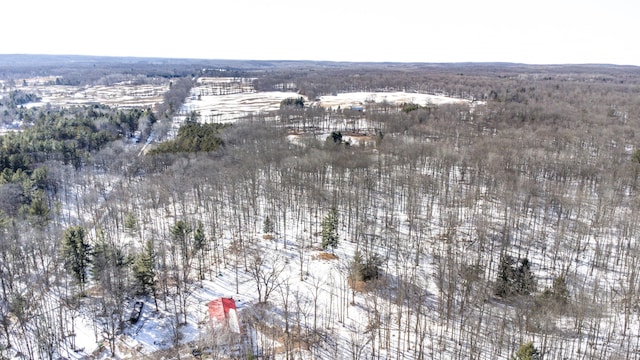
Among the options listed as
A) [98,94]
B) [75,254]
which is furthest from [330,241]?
[98,94]

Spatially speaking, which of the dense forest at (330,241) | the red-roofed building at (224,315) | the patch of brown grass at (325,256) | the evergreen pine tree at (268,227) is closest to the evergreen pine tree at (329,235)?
the dense forest at (330,241)

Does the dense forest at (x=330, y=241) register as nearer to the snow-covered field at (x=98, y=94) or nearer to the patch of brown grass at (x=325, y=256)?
the patch of brown grass at (x=325, y=256)

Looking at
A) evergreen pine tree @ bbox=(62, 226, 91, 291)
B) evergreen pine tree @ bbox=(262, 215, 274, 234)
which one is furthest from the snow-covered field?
evergreen pine tree @ bbox=(62, 226, 91, 291)

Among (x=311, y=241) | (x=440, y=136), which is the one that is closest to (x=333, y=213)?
(x=311, y=241)

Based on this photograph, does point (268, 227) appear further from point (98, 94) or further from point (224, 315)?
point (98, 94)

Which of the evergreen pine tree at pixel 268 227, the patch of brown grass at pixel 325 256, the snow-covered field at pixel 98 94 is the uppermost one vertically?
the snow-covered field at pixel 98 94

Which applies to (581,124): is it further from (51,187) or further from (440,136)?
(51,187)

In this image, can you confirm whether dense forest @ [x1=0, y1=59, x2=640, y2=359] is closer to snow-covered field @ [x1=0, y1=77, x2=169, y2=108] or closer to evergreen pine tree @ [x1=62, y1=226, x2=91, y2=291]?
evergreen pine tree @ [x1=62, y1=226, x2=91, y2=291]

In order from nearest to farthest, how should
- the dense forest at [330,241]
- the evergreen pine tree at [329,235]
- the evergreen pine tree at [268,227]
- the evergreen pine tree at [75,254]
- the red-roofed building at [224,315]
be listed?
the red-roofed building at [224,315] → the dense forest at [330,241] → the evergreen pine tree at [75,254] → the evergreen pine tree at [329,235] → the evergreen pine tree at [268,227]
